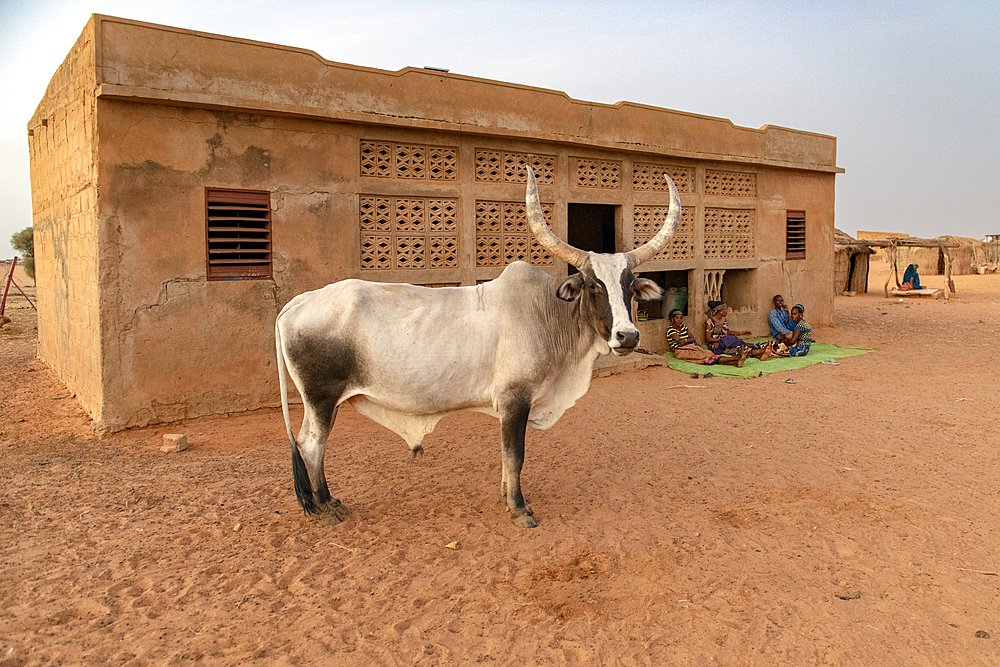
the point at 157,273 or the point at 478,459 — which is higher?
the point at 157,273

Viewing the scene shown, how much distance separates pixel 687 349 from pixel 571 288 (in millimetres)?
6477

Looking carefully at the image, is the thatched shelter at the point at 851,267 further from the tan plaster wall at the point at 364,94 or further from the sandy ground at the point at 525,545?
the sandy ground at the point at 525,545

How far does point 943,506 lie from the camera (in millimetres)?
4418

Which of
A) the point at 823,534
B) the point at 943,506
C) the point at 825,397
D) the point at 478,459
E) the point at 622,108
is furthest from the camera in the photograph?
the point at 622,108

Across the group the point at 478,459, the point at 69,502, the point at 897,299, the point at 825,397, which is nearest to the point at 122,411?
the point at 69,502

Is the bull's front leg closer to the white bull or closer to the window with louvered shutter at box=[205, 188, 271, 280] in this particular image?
the white bull

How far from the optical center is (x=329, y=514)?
421 centimetres

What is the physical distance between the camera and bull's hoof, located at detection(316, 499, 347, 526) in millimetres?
4188

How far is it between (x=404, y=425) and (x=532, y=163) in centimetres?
542

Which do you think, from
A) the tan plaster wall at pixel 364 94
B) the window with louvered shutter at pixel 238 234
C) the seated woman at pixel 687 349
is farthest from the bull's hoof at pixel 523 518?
the seated woman at pixel 687 349

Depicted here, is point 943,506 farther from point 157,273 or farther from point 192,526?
point 157,273

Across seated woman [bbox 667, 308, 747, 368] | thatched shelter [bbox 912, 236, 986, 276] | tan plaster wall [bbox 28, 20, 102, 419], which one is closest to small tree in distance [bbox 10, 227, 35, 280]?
tan plaster wall [bbox 28, 20, 102, 419]

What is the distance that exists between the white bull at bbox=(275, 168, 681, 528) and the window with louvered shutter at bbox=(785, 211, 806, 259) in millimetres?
8469

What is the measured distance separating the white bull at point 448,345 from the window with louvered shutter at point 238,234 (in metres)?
2.95
